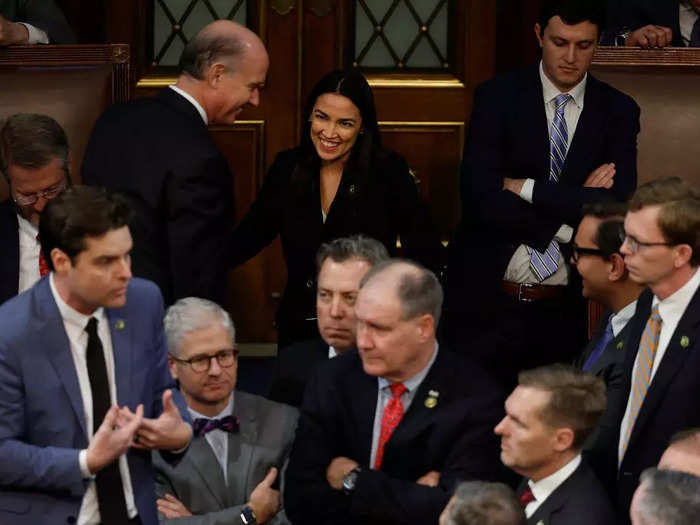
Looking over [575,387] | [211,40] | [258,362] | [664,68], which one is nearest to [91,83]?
[211,40]

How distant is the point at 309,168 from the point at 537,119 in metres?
0.84

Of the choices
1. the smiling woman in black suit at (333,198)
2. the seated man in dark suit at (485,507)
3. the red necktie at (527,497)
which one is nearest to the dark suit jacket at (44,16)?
the smiling woman in black suit at (333,198)

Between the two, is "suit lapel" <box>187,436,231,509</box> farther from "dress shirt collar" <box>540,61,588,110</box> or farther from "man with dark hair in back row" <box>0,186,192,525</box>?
"dress shirt collar" <box>540,61,588,110</box>

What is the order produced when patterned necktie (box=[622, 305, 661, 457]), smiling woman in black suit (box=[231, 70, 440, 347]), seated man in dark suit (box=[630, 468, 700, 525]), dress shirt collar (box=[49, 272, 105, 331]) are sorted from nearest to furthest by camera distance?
seated man in dark suit (box=[630, 468, 700, 525])
dress shirt collar (box=[49, 272, 105, 331])
patterned necktie (box=[622, 305, 661, 457])
smiling woman in black suit (box=[231, 70, 440, 347])

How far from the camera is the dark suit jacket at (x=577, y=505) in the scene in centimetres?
358

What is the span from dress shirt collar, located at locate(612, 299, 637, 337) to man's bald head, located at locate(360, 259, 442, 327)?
728 millimetres

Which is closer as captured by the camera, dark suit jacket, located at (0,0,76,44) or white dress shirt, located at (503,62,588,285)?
white dress shirt, located at (503,62,588,285)

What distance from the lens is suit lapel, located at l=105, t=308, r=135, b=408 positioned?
3.62 m

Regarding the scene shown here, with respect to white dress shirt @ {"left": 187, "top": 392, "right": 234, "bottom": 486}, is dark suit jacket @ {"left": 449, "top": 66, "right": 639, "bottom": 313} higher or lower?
higher

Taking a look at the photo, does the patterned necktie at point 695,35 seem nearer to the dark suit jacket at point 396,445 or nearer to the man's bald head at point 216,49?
the man's bald head at point 216,49

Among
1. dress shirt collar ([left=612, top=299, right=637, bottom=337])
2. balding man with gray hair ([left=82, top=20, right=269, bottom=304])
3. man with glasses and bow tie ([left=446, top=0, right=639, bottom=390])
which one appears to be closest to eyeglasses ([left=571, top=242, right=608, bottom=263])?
dress shirt collar ([left=612, top=299, right=637, bottom=337])

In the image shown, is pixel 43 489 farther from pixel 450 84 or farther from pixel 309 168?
pixel 450 84

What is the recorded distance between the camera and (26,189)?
4613 mm

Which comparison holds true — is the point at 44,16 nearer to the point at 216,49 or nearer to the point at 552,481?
the point at 216,49
